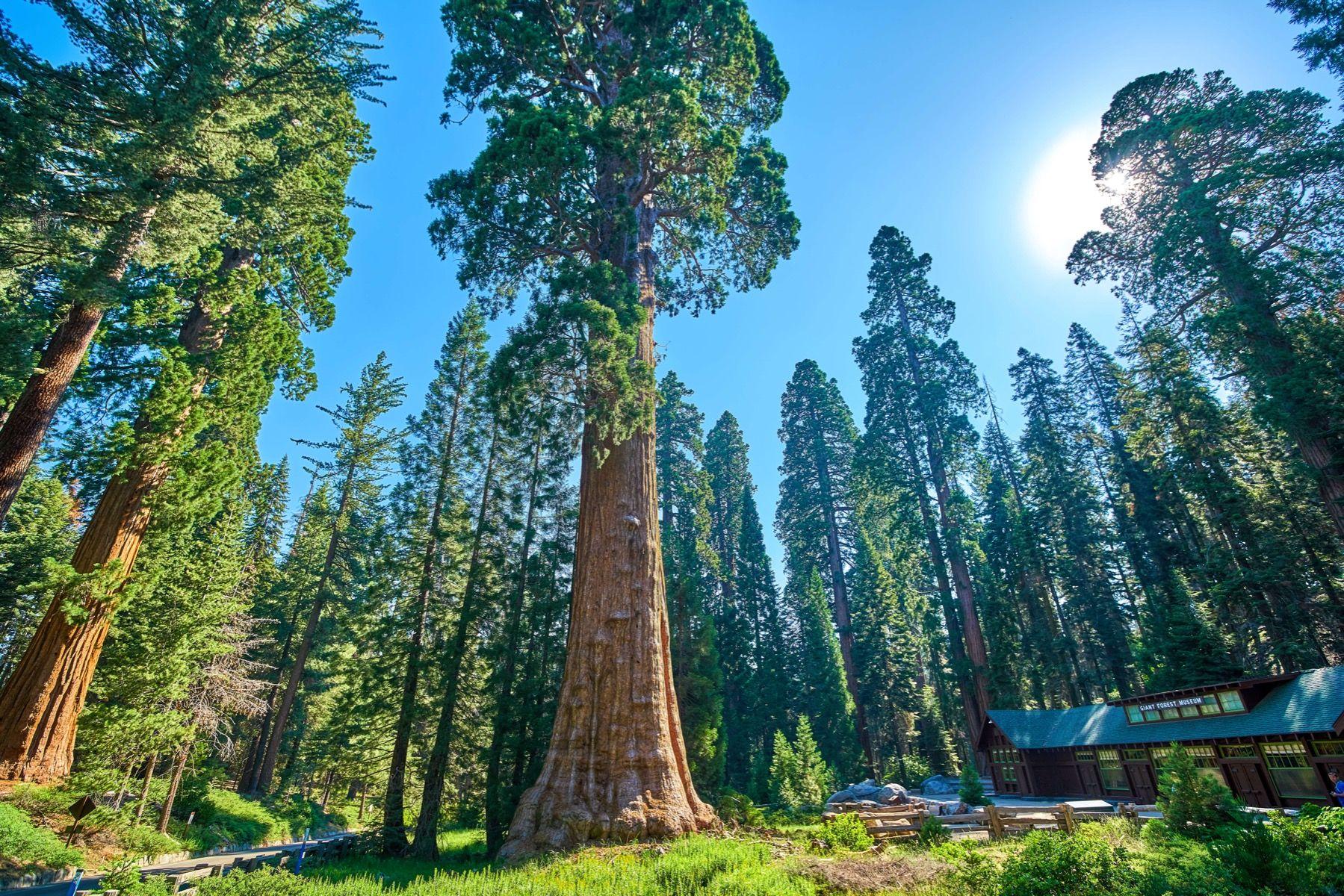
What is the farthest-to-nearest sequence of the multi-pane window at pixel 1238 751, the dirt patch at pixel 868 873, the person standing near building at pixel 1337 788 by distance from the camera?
the multi-pane window at pixel 1238 751 < the person standing near building at pixel 1337 788 < the dirt patch at pixel 868 873

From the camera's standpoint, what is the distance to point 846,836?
9.59m

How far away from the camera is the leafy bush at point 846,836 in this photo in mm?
9430

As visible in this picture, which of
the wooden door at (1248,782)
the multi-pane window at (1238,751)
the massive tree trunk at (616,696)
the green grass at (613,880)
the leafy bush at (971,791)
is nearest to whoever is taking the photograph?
the green grass at (613,880)

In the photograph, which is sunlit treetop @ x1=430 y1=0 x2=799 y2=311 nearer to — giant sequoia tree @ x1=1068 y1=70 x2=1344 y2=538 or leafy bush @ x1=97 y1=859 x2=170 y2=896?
leafy bush @ x1=97 y1=859 x2=170 y2=896

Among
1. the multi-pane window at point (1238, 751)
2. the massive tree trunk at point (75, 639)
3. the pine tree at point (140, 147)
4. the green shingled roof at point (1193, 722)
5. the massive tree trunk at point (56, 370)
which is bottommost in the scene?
the multi-pane window at point (1238, 751)

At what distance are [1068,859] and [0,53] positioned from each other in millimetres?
16735

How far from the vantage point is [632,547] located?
1062cm

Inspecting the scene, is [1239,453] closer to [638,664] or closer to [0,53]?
[638,664]

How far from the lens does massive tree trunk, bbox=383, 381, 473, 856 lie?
49.9 ft

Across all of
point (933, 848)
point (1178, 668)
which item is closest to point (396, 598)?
point (933, 848)

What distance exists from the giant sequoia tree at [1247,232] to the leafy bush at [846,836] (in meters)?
17.4

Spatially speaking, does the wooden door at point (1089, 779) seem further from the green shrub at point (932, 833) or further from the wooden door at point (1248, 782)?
the green shrub at point (932, 833)

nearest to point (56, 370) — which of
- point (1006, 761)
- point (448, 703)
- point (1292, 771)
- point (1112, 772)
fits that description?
point (448, 703)

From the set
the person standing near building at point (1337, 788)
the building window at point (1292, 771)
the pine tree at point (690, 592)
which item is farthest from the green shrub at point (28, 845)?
the building window at point (1292, 771)
